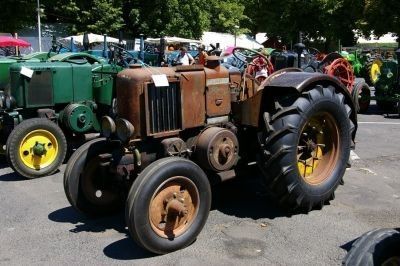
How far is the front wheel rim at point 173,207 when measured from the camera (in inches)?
164

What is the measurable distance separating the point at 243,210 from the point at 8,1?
27476mm

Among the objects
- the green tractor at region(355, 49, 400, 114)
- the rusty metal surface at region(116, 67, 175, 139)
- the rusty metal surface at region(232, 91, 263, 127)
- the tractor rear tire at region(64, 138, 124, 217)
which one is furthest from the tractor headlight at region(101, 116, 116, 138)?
the green tractor at region(355, 49, 400, 114)

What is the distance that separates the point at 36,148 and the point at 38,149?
0.10 feet

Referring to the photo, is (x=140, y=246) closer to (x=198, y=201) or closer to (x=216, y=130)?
(x=198, y=201)

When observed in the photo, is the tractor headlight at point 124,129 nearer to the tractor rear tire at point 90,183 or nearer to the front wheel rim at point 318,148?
the tractor rear tire at point 90,183

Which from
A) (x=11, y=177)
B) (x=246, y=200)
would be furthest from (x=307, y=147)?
(x=11, y=177)

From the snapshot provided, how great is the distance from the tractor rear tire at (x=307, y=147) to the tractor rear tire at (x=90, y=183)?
5.15 feet

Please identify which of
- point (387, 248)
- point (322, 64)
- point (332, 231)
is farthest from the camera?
point (322, 64)

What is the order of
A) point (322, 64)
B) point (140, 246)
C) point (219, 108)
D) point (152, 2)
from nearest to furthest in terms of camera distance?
point (140, 246) → point (219, 108) → point (322, 64) → point (152, 2)

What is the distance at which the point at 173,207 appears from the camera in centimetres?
418

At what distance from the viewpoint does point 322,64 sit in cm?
1095

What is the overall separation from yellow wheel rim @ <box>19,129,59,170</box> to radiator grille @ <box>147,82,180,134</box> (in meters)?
2.96

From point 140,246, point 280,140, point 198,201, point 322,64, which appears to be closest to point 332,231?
point 280,140

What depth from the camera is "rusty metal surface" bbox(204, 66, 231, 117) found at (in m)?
5.03
